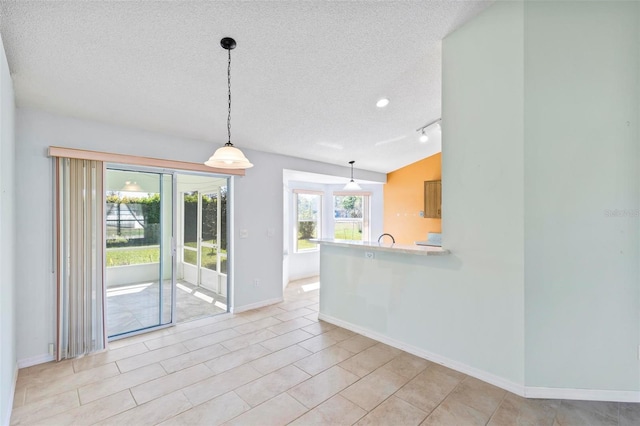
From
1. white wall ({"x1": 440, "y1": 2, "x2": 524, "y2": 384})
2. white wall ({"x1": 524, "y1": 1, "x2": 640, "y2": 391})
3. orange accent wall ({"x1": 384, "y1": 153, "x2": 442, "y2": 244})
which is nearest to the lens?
white wall ({"x1": 524, "y1": 1, "x2": 640, "y2": 391})

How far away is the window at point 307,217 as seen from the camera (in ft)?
22.2

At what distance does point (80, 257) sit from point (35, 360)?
100 centimetres

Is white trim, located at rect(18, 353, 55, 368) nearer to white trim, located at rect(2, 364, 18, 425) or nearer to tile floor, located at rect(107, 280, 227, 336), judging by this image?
white trim, located at rect(2, 364, 18, 425)

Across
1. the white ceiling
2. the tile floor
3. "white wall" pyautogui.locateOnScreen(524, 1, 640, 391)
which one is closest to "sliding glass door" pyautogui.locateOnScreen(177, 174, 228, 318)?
the tile floor

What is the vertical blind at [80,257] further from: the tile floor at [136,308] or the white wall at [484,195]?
the white wall at [484,195]

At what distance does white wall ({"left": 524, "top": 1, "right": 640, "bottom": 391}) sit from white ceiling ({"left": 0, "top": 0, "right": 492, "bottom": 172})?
779mm

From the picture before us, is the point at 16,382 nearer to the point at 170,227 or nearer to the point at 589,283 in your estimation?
the point at 170,227

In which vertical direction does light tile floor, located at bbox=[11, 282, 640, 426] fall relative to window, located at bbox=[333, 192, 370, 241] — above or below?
below

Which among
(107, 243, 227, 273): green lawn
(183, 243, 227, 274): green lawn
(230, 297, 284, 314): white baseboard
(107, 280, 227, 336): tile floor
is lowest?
(230, 297, 284, 314): white baseboard

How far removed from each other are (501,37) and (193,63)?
8.33 feet

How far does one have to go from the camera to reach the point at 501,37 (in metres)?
2.46

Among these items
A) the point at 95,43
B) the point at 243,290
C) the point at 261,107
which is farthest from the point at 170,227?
the point at 95,43

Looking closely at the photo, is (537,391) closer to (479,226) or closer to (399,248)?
(479,226)

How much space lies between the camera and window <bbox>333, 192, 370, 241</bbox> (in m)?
7.40
